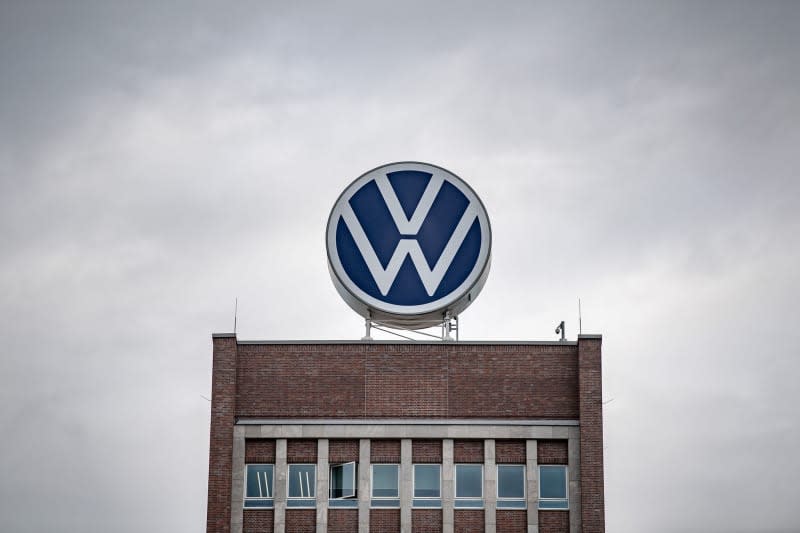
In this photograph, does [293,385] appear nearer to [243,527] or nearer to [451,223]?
[243,527]

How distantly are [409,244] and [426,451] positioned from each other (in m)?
8.26

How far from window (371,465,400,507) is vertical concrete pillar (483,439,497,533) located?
130 inches

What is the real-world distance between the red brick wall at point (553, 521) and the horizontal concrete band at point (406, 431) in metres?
2.88

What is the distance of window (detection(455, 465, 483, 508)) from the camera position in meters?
51.9

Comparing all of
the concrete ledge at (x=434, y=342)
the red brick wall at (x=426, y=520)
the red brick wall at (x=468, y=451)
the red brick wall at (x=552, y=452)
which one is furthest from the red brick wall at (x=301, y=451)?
the red brick wall at (x=552, y=452)

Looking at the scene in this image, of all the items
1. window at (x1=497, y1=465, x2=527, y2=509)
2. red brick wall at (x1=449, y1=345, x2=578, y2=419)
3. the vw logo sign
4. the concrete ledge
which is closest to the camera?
window at (x1=497, y1=465, x2=527, y2=509)

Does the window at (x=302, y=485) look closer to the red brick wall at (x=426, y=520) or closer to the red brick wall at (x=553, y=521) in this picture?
the red brick wall at (x=426, y=520)

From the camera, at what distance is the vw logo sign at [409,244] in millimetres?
53781

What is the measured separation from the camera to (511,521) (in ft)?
169

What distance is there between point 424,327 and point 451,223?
4281 millimetres

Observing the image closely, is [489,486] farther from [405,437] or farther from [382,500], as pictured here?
[382,500]

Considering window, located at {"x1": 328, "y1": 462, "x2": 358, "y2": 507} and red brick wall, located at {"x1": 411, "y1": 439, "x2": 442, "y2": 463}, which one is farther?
red brick wall, located at {"x1": 411, "y1": 439, "x2": 442, "y2": 463}

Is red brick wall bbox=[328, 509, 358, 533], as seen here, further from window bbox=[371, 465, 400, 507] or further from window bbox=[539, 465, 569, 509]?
window bbox=[539, 465, 569, 509]

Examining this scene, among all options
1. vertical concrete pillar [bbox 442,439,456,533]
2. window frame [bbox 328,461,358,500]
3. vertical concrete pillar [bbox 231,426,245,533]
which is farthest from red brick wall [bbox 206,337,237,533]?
vertical concrete pillar [bbox 442,439,456,533]
